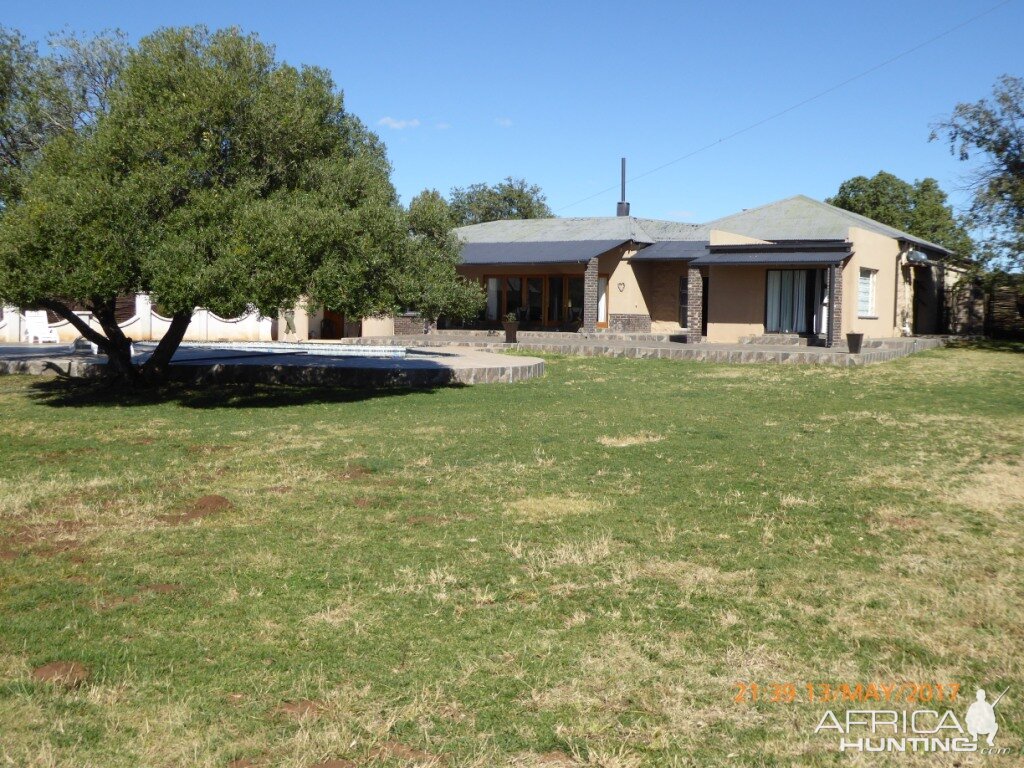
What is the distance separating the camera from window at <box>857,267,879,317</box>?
87.7ft

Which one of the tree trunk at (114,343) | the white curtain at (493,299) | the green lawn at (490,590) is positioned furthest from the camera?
the white curtain at (493,299)

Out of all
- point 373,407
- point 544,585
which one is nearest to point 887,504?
point 544,585

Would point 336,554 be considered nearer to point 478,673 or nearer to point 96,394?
point 478,673

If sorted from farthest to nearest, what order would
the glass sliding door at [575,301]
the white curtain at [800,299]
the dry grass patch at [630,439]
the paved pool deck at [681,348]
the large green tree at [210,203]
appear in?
the glass sliding door at [575,301]
the white curtain at [800,299]
the paved pool deck at [681,348]
the large green tree at [210,203]
the dry grass patch at [630,439]

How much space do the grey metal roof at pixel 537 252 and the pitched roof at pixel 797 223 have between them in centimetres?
376

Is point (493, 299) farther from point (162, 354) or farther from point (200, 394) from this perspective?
point (200, 394)

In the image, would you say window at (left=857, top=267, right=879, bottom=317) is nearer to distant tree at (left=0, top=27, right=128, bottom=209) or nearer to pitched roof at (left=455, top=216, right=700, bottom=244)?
pitched roof at (left=455, top=216, right=700, bottom=244)

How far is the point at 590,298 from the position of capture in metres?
29.5

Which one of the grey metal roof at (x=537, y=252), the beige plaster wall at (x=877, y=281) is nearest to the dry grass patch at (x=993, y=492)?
the beige plaster wall at (x=877, y=281)

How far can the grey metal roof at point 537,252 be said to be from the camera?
29.4 m

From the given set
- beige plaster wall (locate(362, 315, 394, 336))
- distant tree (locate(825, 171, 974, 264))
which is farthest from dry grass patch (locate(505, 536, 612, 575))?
distant tree (locate(825, 171, 974, 264))

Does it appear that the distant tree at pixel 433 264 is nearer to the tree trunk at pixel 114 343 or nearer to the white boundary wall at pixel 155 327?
the tree trunk at pixel 114 343

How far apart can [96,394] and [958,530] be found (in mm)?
12874

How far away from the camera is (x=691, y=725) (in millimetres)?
3713
